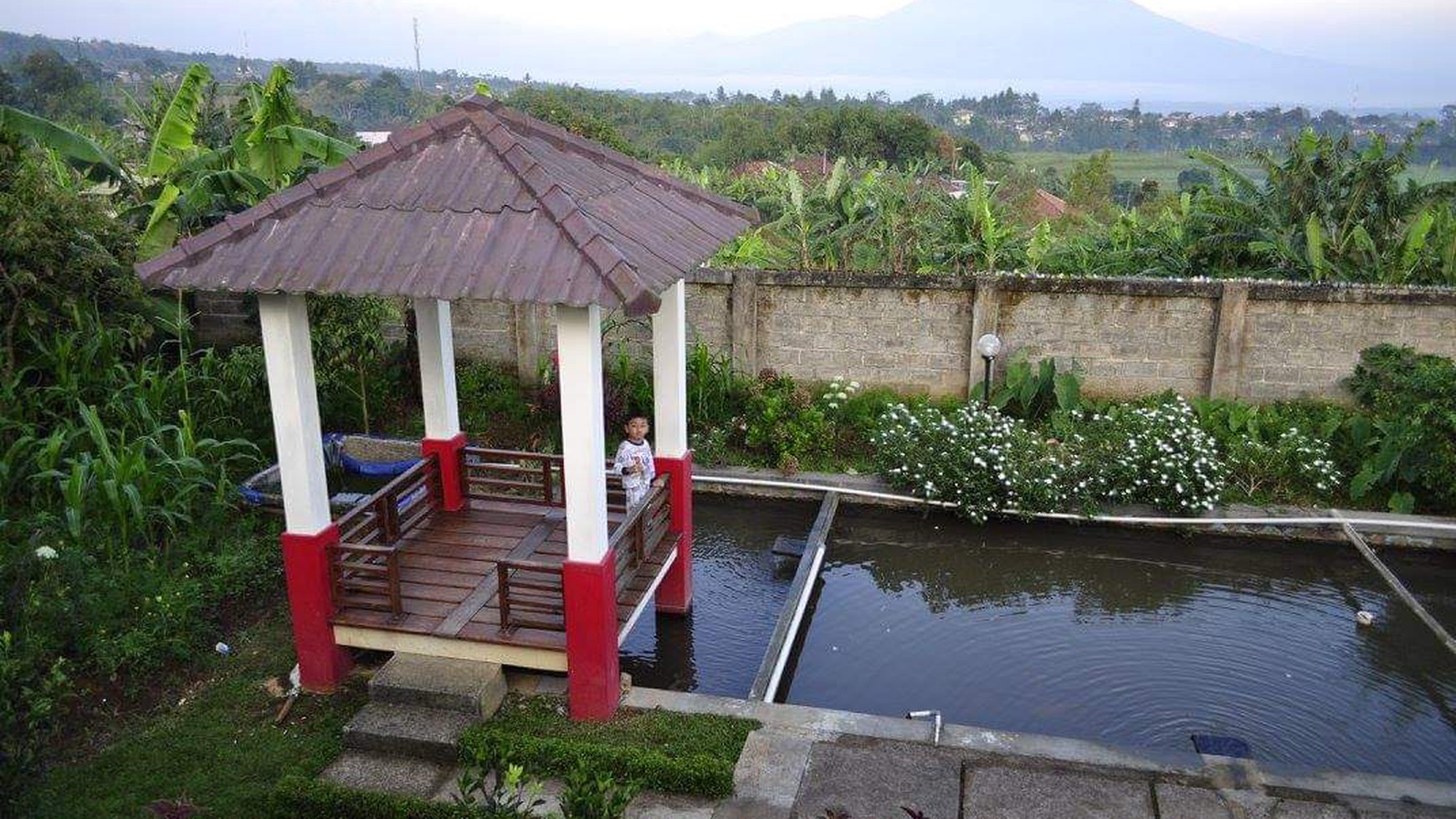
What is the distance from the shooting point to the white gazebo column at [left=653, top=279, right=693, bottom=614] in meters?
7.44

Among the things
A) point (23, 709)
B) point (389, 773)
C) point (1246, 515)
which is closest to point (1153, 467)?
point (1246, 515)

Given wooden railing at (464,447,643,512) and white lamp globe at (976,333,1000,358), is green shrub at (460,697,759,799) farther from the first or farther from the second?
white lamp globe at (976,333,1000,358)

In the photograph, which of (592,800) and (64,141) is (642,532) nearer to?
(592,800)

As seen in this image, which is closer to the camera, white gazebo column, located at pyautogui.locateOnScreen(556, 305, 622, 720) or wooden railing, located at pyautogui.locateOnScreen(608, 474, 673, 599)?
white gazebo column, located at pyautogui.locateOnScreen(556, 305, 622, 720)

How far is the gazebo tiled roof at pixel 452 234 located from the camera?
222 inches

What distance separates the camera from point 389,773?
6035 millimetres

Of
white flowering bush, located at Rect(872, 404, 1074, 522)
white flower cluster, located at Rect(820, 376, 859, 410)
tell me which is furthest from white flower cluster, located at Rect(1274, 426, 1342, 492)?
white flower cluster, located at Rect(820, 376, 859, 410)

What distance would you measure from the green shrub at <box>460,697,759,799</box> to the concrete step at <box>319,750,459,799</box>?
22 centimetres

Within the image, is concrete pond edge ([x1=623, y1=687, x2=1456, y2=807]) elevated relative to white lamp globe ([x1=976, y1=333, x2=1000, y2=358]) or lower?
lower

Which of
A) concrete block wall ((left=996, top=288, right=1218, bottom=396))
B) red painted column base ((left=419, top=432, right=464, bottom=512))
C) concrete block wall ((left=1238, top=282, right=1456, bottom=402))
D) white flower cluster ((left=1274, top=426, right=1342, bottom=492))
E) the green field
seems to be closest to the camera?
red painted column base ((left=419, top=432, right=464, bottom=512))

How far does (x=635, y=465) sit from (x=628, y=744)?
2.39m

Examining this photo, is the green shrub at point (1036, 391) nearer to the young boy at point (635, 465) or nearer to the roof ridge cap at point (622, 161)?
the roof ridge cap at point (622, 161)

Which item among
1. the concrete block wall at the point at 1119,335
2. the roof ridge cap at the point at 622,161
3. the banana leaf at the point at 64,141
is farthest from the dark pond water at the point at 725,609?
the banana leaf at the point at 64,141

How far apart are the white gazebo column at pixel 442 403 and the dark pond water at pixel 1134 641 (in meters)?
3.10
